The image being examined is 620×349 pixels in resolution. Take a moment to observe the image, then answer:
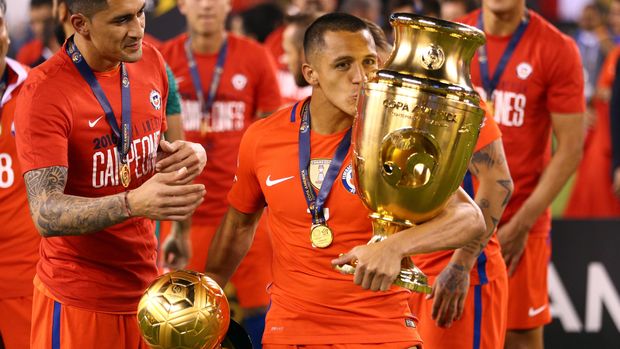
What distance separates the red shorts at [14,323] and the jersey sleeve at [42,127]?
137cm

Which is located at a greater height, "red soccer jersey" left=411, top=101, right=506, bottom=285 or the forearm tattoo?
the forearm tattoo

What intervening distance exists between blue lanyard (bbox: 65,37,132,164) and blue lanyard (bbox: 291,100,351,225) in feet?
2.14

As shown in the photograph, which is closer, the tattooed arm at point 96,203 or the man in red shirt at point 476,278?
the tattooed arm at point 96,203

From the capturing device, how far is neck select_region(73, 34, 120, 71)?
405cm

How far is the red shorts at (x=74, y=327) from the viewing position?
13.4ft

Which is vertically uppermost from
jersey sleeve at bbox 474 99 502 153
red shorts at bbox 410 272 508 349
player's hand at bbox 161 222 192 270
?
jersey sleeve at bbox 474 99 502 153

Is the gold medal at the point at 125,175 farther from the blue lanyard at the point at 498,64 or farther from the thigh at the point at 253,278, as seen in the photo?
the thigh at the point at 253,278

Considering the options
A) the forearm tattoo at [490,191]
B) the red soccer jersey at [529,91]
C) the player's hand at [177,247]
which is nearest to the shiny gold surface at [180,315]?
the forearm tattoo at [490,191]

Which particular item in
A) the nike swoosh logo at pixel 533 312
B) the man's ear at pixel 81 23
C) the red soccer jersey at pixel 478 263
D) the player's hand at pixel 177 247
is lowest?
the nike swoosh logo at pixel 533 312

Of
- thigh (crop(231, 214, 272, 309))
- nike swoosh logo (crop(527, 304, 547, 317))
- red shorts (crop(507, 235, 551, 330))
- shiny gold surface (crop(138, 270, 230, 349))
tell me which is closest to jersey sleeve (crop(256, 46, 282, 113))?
thigh (crop(231, 214, 272, 309))

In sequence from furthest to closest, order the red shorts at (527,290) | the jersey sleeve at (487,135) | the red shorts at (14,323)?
1. the red shorts at (527,290)
2. the red shorts at (14,323)
3. the jersey sleeve at (487,135)

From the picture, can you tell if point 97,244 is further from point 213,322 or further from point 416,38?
point 416,38

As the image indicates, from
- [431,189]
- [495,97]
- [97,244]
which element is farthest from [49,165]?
[495,97]

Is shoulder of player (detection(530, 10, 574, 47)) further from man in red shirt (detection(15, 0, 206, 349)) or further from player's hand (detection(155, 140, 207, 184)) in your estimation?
player's hand (detection(155, 140, 207, 184))
